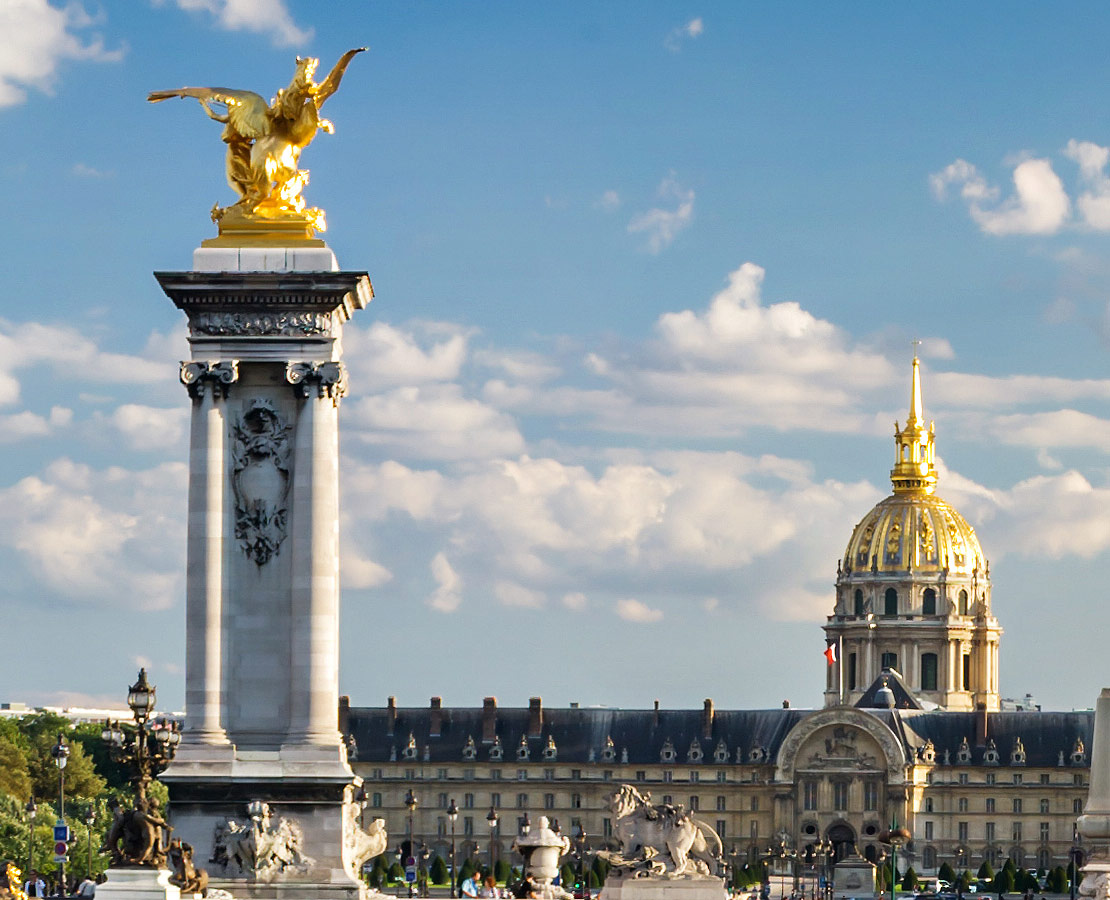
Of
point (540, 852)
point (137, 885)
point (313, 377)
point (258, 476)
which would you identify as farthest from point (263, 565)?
point (137, 885)

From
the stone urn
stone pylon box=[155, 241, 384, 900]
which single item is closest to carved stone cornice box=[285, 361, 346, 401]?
stone pylon box=[155, 241, 384, 900]

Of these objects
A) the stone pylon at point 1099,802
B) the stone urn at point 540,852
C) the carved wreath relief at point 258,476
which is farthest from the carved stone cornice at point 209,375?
the stone pylon at point 1099,802

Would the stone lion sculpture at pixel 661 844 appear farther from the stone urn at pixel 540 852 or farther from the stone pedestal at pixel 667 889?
the stone urn at pixel 540 852

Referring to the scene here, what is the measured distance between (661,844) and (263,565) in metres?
8.35

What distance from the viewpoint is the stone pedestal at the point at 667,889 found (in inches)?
1956

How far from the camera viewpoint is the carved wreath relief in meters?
48.2

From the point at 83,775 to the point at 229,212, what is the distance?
104022mm

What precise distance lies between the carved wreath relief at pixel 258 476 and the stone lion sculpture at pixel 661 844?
8020mm

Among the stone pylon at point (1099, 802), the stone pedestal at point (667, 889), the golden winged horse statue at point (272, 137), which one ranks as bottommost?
the stone pedestal at point (667, 889)

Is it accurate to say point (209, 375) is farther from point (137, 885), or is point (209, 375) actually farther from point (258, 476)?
point (137, 885)

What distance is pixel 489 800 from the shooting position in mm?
199500

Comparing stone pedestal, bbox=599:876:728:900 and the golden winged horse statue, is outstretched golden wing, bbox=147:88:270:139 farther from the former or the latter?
stone pedestal, bbox=599:876:728:900

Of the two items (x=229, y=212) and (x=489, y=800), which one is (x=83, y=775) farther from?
(x=229, y=212)

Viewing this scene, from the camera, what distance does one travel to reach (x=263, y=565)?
48.2 metres
